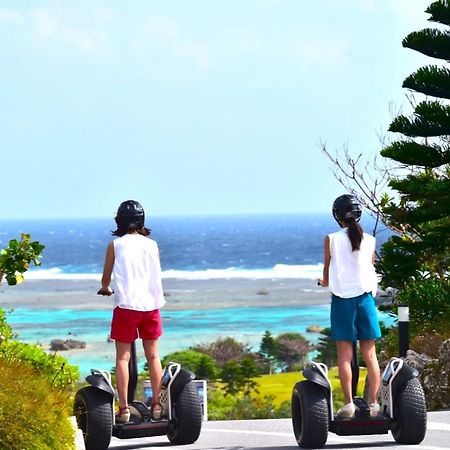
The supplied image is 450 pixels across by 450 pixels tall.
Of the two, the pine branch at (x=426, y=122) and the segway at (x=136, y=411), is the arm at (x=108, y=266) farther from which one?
the pine branch at (x=426, y=122)

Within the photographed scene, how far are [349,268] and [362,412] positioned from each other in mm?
1061

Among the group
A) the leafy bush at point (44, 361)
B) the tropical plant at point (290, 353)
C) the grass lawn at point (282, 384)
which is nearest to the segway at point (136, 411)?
the leafy bush at point (44, 361)

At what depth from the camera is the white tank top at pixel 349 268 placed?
9.29 m

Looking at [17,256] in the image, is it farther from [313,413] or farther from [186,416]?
[313,413]

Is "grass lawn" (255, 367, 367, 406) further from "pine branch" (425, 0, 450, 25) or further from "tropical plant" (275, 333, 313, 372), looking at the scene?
"pine branch" (425, 0, 450, 25)

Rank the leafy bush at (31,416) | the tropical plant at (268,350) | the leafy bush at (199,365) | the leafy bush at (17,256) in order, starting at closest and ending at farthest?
the leafy bush at (31,416), the leafy bush at (17,256), the leafy bush at (199,365), the tropical plant at (268,350)

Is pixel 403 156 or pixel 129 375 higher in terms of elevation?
pixel 403 156

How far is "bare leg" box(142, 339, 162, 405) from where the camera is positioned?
9.52 m

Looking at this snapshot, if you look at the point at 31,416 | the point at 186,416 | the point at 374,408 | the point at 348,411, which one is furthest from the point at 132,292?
the point at 374,408

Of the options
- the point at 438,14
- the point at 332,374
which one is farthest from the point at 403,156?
the point at 332,374

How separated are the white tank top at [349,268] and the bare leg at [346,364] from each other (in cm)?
36

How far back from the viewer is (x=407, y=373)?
9352 millimetres

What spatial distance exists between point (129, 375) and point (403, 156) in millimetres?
8585

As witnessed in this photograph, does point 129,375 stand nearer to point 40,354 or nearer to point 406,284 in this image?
point 40,354
